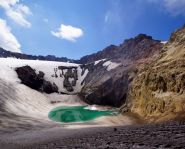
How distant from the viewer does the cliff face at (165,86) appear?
6388cm

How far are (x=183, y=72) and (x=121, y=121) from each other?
26603 millimetres

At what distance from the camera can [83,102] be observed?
574ft

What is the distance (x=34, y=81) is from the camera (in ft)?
609

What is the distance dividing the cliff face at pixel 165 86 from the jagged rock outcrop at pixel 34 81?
101 meters

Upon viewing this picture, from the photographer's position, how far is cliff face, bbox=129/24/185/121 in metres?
63.9

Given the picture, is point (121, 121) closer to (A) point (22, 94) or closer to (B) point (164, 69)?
(B) point (164, 69)

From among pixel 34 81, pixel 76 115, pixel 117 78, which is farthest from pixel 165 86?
pixel 34 81

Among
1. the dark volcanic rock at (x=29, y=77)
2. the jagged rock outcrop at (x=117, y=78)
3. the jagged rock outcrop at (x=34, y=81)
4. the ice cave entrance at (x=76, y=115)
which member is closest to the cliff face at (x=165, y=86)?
the ice cave entrance at (x=76, y=115)

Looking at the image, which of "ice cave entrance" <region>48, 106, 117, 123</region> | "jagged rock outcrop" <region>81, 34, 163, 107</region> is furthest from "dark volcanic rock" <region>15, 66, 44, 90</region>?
"ice cave entrance" <region>48, 106, 117, 123</region>

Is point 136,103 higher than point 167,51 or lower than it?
lower

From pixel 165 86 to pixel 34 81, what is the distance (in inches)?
5009

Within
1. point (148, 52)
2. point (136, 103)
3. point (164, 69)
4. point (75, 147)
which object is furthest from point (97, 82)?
point (75, 147)

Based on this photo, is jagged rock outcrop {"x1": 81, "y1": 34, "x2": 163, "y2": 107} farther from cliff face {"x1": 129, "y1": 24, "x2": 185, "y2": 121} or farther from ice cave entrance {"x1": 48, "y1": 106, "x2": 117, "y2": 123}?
cliff face {"x1": 129, "y1": 24, "x2": 185, "y2": 121}

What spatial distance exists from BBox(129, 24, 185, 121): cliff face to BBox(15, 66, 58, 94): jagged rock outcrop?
101461 millimetres
